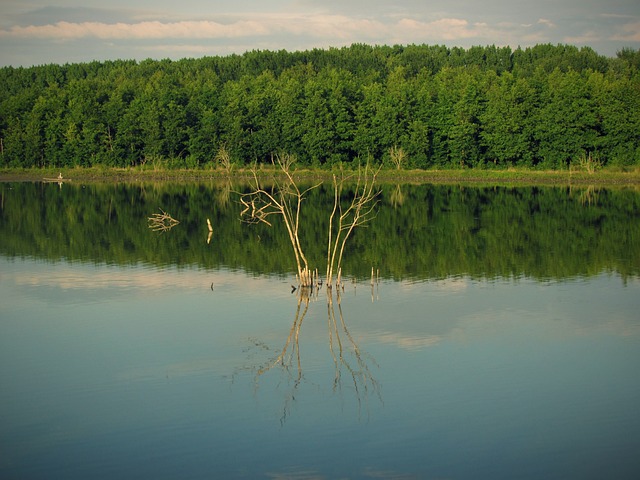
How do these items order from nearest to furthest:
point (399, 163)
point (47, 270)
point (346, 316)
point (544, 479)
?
point (544, 479), point (346, 316), point (47, 270), point (399, 163)

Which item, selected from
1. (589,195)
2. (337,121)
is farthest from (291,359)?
(337,121)

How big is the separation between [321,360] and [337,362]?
36cm

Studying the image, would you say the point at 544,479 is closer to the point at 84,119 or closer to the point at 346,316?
the point at 346,316

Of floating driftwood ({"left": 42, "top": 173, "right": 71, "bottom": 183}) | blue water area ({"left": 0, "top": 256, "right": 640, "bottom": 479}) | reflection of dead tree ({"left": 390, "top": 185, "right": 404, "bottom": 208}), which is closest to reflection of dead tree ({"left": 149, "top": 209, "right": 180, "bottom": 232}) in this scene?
blue water area ({"left": 0, "top": 256, "right": 640, "bottom": 479})

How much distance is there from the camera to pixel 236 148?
85312 mm

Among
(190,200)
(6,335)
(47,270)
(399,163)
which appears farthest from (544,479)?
(399,163)

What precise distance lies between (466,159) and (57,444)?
235 feet

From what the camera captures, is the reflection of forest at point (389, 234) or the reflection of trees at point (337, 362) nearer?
the reflection of trees at point (337, 362)

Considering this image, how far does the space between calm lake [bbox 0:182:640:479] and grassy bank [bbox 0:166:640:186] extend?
3541 centimetres

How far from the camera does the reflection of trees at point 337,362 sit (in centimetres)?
1573

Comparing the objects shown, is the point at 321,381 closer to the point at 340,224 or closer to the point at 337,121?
the point at 340,224

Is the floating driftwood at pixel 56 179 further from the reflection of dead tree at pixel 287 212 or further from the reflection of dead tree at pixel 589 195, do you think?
the reflection of dead tree at pixel 589 195

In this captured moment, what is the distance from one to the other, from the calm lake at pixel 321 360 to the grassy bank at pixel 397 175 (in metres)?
35.4

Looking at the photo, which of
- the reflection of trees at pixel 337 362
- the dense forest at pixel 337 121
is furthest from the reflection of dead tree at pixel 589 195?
the reflection of trees at pixel 337 362
